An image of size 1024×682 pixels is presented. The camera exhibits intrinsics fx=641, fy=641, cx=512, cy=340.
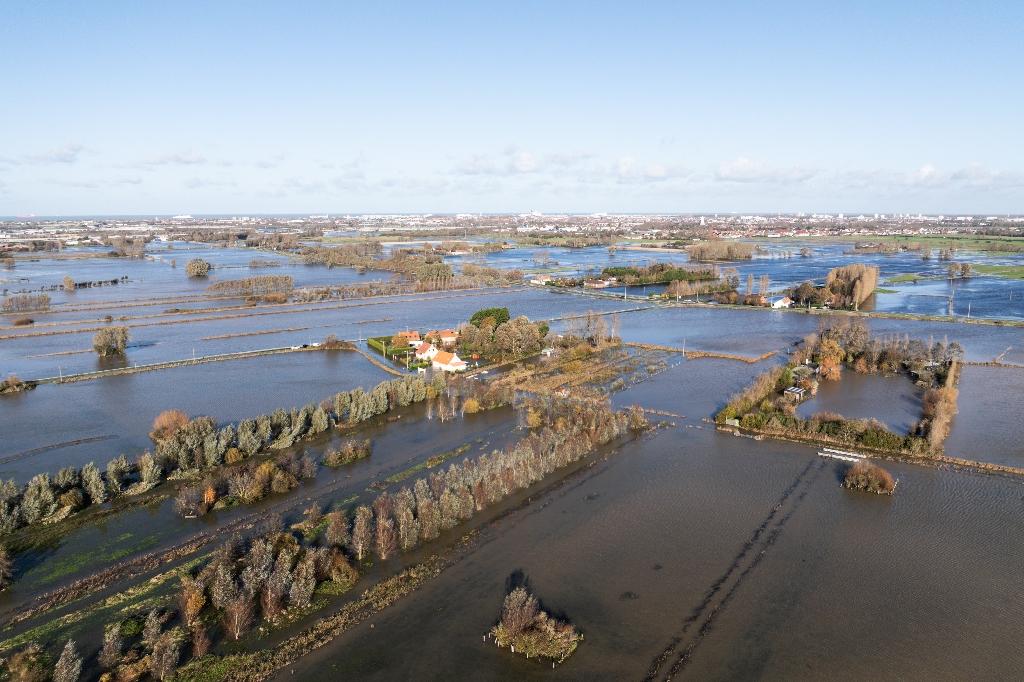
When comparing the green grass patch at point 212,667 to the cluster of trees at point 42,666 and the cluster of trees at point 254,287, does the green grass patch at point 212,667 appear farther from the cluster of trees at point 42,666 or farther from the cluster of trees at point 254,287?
A: the cluster of trees at point 254,287

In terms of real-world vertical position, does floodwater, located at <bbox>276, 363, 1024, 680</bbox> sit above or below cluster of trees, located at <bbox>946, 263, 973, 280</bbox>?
below

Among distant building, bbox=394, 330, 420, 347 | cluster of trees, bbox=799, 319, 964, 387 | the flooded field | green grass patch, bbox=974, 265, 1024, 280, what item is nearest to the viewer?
the flooded field

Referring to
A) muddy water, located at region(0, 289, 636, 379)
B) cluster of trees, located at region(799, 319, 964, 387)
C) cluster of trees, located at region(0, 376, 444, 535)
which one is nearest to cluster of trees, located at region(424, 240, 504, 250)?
muddy water, located at region(0, 289, 636, 379)

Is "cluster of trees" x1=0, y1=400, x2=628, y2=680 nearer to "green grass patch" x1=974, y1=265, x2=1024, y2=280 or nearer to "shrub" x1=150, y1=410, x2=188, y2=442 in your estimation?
"shrub" x1=150, y1=410, x2=188, y2=442

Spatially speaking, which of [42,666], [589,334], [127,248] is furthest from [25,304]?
[127,248]

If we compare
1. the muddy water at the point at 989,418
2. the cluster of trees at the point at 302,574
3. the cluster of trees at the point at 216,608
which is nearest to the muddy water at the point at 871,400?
the muddy water at the point at 989,418

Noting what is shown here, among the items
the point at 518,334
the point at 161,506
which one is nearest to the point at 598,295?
the point at 518,334

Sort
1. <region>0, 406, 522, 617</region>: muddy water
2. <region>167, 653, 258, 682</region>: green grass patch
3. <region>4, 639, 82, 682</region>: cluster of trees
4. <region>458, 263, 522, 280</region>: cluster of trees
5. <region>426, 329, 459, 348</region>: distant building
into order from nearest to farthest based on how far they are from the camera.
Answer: <region>4, 639, 82, 682</region>: cluster of trees → <region>167, 653, 258, 682</region>: green grass patch → <region>0, 406, 522, 617</region>: muddy water → <region>426, 329, 459, 348</region>: distant building → <region>458, 263, 522, 280</region>: cluster of trees

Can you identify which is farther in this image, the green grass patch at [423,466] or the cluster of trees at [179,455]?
the green grass patch at [423,466]
